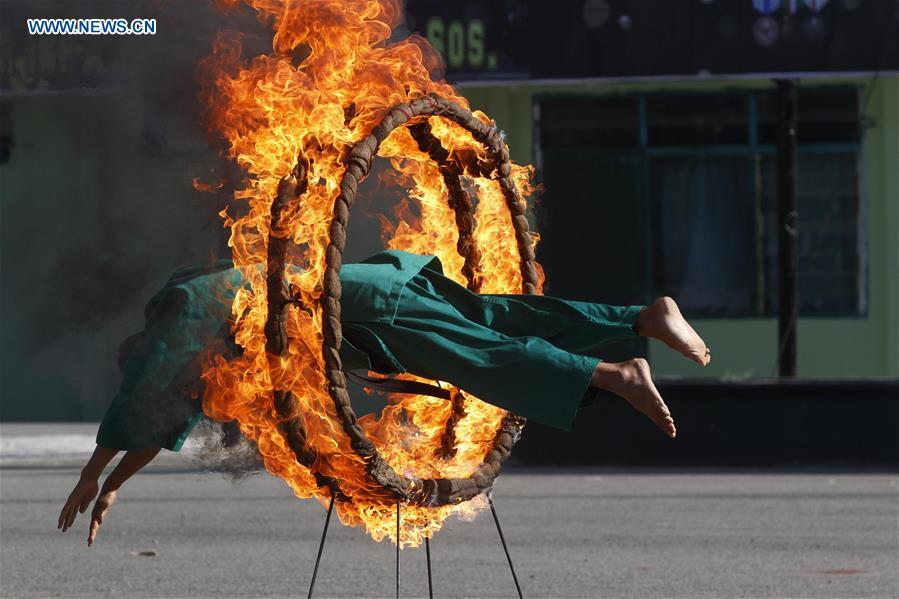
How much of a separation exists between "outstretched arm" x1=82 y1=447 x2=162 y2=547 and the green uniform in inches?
3.8

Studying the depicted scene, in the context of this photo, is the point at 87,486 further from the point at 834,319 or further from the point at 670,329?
the point at 834,319

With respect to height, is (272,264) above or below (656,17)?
below

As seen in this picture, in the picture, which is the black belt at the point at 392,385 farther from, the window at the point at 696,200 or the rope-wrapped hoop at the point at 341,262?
the window at the point at 696,200

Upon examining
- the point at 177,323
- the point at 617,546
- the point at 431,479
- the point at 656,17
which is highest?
the point at 656,17

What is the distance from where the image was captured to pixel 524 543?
8359 millimetres

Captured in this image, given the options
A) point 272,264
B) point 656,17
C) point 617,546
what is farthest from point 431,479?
point 656,17

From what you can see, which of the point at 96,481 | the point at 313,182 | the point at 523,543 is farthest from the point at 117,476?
the point at 523,543

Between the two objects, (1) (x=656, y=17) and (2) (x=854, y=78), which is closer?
(1) (x=656, y=17)

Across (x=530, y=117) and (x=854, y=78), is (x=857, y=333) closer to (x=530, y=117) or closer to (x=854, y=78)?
(x=854, y=78)

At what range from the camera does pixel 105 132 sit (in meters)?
15.0

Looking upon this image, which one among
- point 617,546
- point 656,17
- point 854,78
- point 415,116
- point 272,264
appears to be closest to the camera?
point 272,264

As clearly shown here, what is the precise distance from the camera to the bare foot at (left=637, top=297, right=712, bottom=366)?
466 cm

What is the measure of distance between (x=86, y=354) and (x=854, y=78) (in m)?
8.32

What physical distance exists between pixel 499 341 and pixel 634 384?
0.43m
